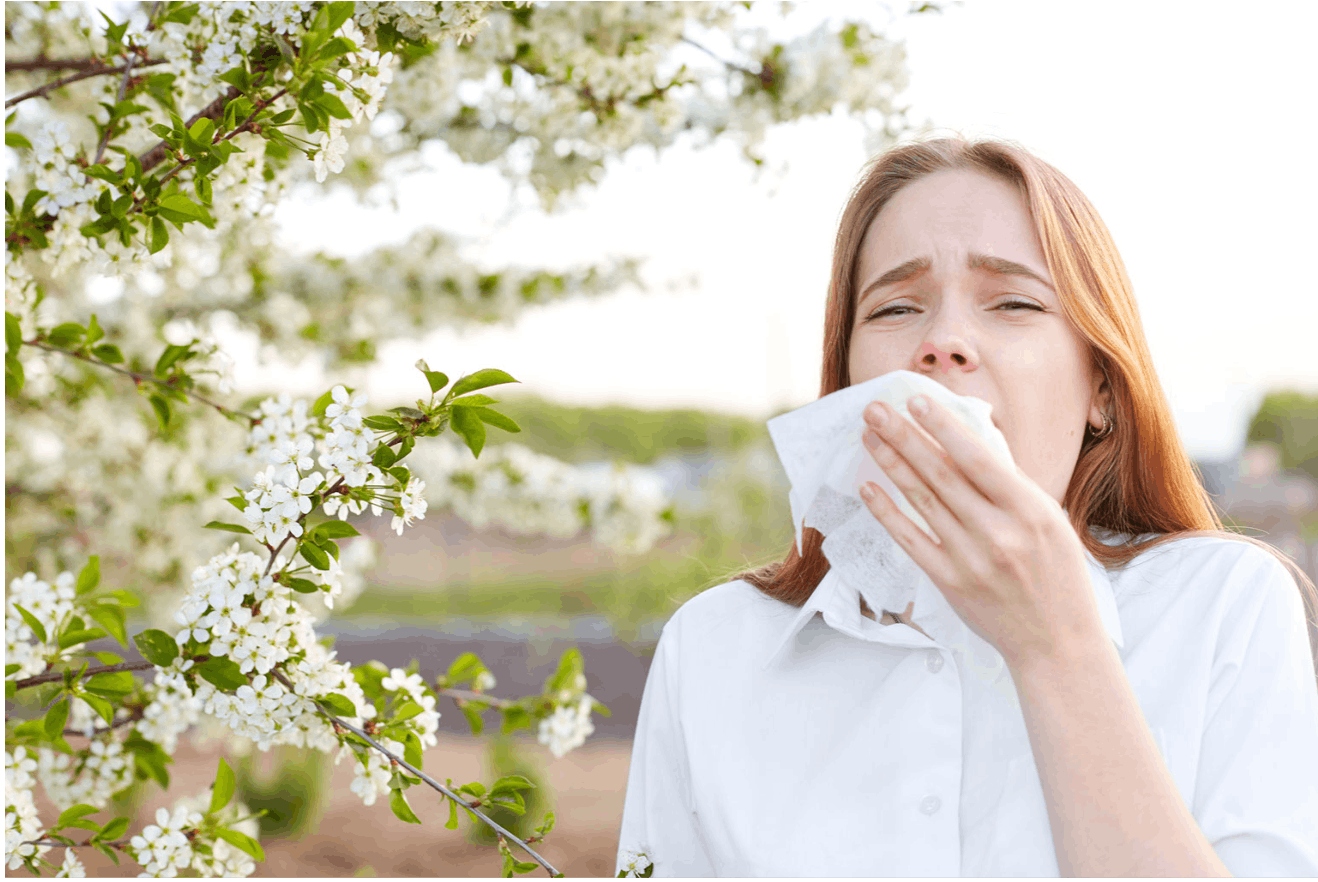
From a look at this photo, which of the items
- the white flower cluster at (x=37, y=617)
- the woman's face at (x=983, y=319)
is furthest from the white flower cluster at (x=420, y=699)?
the woman's face at (x=983, y=319)

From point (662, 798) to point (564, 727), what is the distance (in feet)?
1.68

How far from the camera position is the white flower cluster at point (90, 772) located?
1730 millimetres

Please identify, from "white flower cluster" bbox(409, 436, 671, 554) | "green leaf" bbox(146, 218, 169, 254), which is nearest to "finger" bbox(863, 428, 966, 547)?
"green leaf" bbox(146, 218, 169, 254)

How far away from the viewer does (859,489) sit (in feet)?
4.11

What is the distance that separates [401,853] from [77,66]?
451 centimetres

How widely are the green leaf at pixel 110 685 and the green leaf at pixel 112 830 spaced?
0.73 ft

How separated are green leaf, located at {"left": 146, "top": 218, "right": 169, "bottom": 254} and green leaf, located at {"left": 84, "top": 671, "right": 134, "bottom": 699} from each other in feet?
2.17

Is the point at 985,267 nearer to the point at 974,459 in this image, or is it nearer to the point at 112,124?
the point at 974,459

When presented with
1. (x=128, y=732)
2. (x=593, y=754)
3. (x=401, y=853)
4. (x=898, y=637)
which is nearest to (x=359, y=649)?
(x=593, y=754)

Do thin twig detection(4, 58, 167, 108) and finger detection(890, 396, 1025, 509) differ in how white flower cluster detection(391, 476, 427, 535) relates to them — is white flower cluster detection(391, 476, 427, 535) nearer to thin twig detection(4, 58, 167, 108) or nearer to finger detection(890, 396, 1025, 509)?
finger detection(890, 396, 1025, 509)

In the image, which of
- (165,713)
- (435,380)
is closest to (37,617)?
(165,713)

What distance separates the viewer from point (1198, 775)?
1.15 m

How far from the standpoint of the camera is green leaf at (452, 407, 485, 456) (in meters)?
1.21

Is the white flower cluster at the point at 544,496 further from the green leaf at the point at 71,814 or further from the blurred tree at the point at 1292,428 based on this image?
the blurred tree at the point at 1292,428
